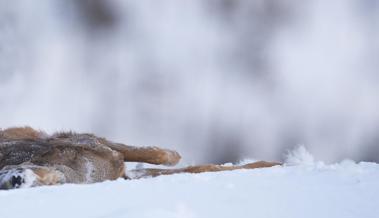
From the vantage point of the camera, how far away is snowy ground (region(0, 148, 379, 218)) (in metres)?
5.25

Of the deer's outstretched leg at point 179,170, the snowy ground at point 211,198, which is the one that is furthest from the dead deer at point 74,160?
the snowy ground at point 211,198

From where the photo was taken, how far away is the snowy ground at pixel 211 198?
207 inches

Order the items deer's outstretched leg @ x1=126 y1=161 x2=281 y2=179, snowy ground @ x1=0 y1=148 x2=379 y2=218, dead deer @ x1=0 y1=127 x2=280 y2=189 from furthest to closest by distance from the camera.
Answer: deer's outstretched leg @ x1=126 y1=161 x2=281 y2=179 < dead deer @ x1=0 y1=127 x2=280 y2=189 < snowy ground @ x1=0 y1=148 x2=379 y2=218

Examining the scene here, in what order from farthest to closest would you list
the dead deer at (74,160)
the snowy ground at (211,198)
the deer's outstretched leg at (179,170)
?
the deer's outstretched leg at (179,170) → the dead deer at (74,160) → the snowy ground at (211,198)

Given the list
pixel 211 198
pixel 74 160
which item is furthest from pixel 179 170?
pixel 211 198

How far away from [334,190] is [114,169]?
261 inches

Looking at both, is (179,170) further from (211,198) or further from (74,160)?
(211,198)

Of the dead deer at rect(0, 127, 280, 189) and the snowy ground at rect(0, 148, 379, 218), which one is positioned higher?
the dead deer at rect(0, 127, 280, 189)

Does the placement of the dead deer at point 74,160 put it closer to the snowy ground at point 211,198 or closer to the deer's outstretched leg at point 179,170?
the deer's outstretched leg at point 179,170

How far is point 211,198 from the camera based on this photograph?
5.82 metres

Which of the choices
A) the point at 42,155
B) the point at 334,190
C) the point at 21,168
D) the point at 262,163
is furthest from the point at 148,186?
the point at 262,163

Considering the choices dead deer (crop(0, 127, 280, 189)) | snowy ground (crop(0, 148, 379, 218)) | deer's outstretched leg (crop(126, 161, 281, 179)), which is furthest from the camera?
deer's outstretched leg (crop(126, 161, 281, 179))

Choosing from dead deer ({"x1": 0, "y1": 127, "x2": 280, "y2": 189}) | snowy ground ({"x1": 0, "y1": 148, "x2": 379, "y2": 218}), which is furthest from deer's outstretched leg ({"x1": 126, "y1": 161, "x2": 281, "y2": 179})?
snowy ground ({"x1": 0, "y1": 148, "x2": 379, "y2": 218})

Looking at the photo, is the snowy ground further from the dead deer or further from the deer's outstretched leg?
the deer's outstretched leg
